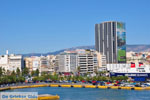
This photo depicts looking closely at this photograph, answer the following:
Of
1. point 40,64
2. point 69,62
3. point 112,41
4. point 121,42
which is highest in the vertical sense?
point 112,41

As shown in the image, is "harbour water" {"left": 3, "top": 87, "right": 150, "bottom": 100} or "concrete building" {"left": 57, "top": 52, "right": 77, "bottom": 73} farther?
"concrete building" {"left": 57, "top": 52, "right": 77, "bottom": 73}

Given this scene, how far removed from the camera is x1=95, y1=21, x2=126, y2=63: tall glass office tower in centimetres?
12800

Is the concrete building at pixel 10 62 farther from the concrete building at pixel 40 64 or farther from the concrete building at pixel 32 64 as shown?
the concrete building at pixel 40 64

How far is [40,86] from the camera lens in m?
67.9

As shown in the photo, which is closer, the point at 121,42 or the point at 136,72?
the point at 136,72

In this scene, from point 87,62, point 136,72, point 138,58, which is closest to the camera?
point 136,72

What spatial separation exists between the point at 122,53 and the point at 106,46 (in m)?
6.71

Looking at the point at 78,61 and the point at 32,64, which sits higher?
the point at 78,61

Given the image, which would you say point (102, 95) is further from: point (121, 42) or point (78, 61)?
point (121, 42)

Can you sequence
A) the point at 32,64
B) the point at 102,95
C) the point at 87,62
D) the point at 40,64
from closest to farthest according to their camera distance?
the point at 102,95, the point at 87,62, the point at 40,64, the point at 32,64

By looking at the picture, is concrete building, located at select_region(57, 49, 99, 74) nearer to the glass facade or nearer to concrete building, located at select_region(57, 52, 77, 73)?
concrete building, located at select_region(57, 52, 77, 73)

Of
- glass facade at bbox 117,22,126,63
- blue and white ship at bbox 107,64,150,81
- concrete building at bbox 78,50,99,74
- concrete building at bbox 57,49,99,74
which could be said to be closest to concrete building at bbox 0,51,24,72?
concrete building at bbox 57,49,99,74

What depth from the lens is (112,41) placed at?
128 meters

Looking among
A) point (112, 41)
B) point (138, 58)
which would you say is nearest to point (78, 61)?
point (112, 41)
